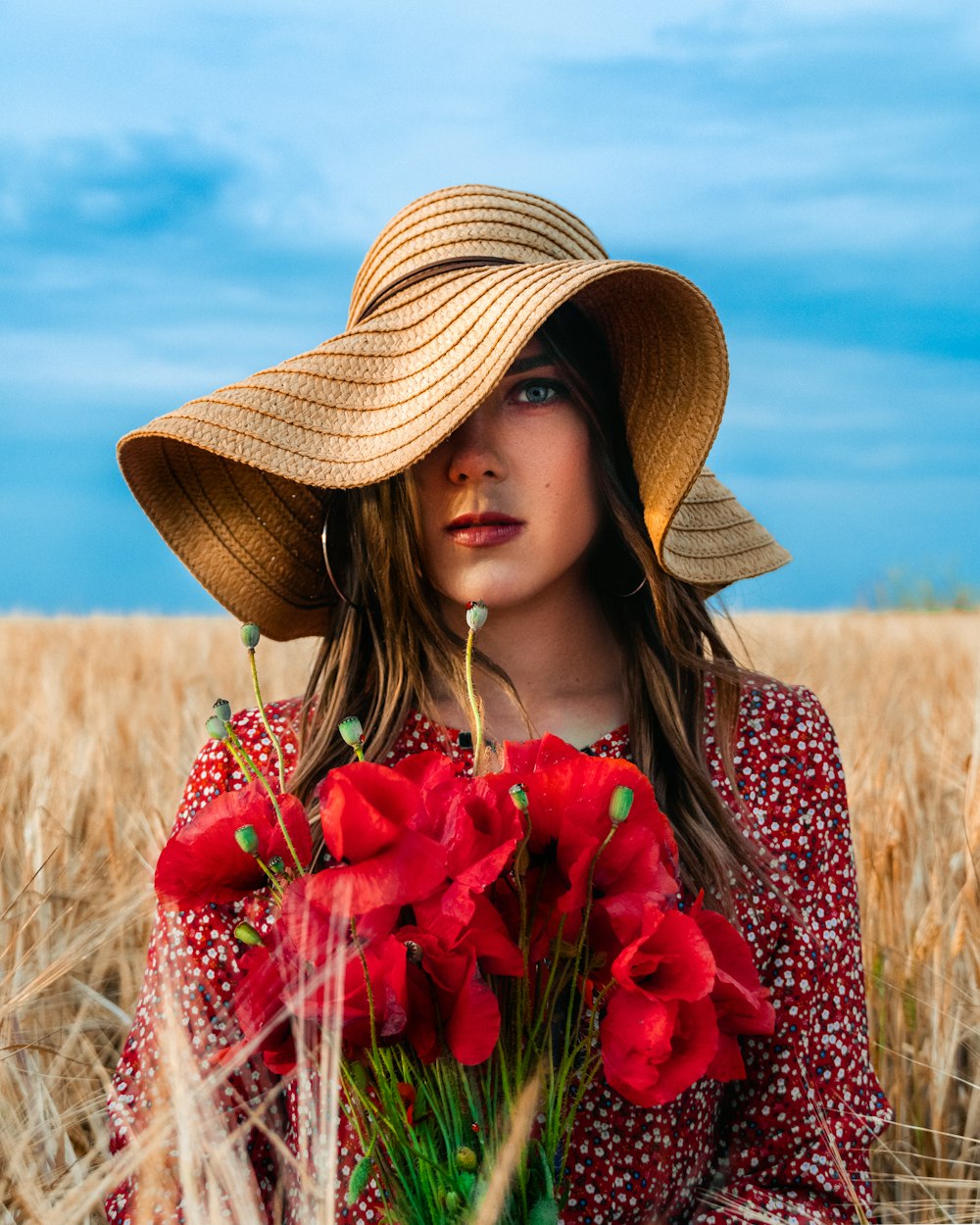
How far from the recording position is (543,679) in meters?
1.24

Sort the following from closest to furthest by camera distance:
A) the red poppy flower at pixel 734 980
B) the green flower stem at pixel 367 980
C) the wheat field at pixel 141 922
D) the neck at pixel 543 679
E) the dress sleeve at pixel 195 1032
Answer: the green flower stem at pixel 367 980 < the red poppy flower at pixel 734 980 < the dress sleeve at pixel 195 1032 < the wheat field at pixel 141 922 < the neck at pixel 543 679

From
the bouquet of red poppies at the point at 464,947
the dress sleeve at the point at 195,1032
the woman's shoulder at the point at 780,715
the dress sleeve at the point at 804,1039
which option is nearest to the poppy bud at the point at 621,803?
the bouquet of red poppies at the point at 464,947

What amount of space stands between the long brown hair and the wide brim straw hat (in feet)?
0.10

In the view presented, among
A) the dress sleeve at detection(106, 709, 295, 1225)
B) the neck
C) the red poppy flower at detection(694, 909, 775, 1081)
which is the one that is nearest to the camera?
the red poppy flower at detection(694, 909, 775, 1081)

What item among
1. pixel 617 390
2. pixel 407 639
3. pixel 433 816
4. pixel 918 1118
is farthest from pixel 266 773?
pixel 918 1118

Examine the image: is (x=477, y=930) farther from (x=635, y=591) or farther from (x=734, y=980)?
(x=635, y=591)

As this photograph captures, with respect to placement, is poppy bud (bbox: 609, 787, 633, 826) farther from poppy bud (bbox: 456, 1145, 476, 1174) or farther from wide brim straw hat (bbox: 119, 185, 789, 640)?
wide brim straw hat (bbox: 119, 185, 789, 640)

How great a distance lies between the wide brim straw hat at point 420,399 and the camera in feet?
3.56

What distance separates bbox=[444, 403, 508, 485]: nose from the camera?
109cm

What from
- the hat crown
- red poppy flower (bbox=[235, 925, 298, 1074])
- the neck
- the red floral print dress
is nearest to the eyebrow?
the hat crown

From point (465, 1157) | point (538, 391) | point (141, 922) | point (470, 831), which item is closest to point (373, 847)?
point (470, 831)

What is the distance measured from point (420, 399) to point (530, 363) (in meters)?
0.11

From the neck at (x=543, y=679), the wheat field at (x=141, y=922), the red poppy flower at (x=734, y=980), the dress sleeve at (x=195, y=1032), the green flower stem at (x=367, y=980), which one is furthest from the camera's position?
the neck at (x=543, y=679)

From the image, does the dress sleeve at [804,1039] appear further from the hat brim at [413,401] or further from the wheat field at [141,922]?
the hat brim at [413,401]
